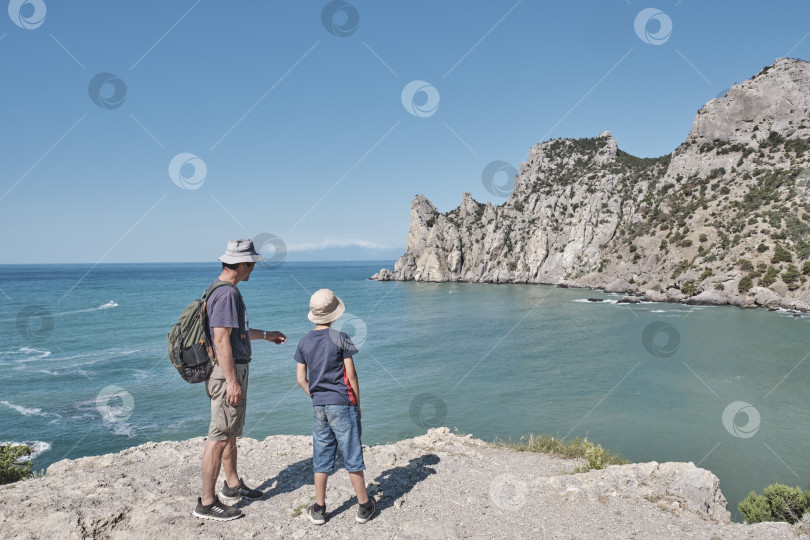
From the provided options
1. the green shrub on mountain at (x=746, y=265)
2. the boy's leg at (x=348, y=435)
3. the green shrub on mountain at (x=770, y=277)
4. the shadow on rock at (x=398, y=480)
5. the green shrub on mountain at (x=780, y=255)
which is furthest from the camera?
the green shrub on mountain at (x=746, y=265)

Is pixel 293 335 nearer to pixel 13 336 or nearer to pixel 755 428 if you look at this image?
pixel 13 336

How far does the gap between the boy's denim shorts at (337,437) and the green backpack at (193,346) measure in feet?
4.42

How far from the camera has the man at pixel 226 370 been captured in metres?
4.67

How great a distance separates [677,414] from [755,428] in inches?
103

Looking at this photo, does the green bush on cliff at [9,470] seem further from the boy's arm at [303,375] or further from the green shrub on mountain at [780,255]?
the green shrub on mountain at [780,255]

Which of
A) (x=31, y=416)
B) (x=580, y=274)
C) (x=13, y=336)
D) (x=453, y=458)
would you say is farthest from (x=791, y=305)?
(x=13, y=336)

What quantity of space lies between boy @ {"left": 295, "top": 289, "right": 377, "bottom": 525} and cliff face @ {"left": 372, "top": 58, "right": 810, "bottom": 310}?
201 ft

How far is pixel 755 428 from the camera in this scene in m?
16.6

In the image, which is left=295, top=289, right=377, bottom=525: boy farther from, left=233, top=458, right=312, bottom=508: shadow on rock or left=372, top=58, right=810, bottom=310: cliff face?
left=372, top=58, right=810, bottom=310: cliff face

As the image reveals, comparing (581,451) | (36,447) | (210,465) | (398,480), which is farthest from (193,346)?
(36,447)

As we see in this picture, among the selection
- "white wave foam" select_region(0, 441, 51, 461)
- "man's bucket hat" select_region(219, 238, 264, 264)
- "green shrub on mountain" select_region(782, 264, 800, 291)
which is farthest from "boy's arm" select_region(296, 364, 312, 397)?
"green shrub on mountain" select_region(782, 264, 800, 291)

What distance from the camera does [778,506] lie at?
775 centimetres

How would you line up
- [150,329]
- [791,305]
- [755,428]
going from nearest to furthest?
[755,428]
[150,329]
[791,305]

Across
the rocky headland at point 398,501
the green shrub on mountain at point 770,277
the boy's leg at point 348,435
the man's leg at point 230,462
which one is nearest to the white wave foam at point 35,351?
the rocky headland at point 398,501
